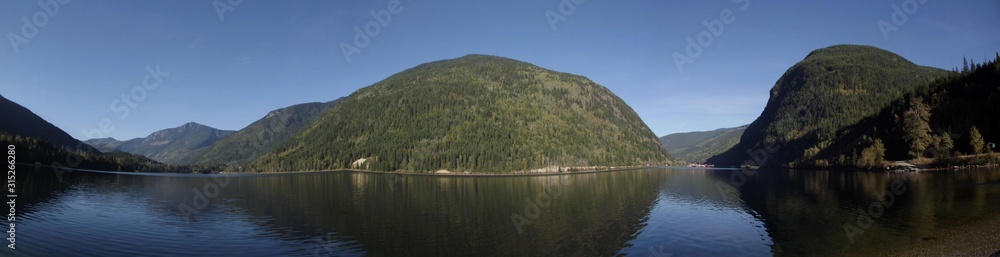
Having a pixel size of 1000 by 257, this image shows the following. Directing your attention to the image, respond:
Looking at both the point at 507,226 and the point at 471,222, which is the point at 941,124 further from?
the point at 471,222

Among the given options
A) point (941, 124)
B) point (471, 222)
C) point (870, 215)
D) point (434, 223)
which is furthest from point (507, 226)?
point (941, 124)

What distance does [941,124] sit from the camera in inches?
5089

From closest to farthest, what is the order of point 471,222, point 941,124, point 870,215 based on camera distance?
point 870,215 < point 471,222 < point 941,124

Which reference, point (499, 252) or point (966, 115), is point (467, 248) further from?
point (966, 115)

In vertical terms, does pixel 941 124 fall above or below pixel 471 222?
above

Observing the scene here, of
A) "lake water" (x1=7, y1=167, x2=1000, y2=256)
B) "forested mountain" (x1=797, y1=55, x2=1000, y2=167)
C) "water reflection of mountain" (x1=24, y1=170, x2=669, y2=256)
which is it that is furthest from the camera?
"forested mountain" (x1=797, y1=55, x2=1000, y2=167)

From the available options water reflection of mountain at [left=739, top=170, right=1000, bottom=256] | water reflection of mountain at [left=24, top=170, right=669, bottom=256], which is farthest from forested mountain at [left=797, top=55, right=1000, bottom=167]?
water reflection of mountain at [left=24, top=170, right=669, bottom=256]

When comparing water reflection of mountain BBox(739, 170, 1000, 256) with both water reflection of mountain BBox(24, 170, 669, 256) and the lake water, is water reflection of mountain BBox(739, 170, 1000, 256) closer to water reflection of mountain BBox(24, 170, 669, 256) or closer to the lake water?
the lake water

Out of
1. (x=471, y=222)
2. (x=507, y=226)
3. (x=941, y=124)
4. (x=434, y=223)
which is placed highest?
(x=941, y=124)

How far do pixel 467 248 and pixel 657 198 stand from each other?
57.5 m

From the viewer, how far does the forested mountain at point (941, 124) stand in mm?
115250

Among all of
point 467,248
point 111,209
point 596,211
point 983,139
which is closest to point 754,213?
point 596,211

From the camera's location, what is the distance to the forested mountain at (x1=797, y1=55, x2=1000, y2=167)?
115250 millimetres

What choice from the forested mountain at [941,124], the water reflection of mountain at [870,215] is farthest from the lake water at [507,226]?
the forested mountain at [941,124]
